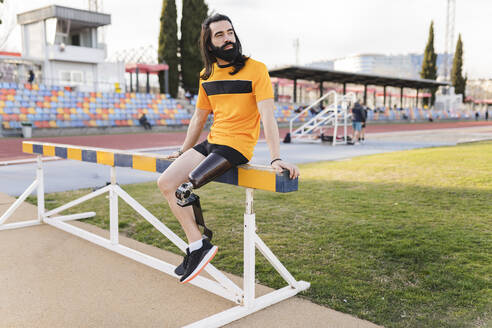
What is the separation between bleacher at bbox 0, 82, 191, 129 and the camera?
2222cm

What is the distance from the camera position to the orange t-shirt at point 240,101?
104 inches

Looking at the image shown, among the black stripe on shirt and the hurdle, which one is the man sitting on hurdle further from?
the hurdle

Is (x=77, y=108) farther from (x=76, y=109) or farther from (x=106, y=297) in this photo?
(x=106, y=297)

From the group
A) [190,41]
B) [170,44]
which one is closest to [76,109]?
[170,44]

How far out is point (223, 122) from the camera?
2.74m

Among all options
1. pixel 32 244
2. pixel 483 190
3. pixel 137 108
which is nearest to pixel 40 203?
pixel 32 244

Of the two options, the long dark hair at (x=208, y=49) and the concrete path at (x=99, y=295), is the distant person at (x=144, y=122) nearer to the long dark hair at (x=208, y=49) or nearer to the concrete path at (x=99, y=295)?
the concrete path at (x=99, y=295)

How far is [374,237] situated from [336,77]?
35.5 meters

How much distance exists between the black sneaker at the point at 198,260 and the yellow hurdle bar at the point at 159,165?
17.9 inches

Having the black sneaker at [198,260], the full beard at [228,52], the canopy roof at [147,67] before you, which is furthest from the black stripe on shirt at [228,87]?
the canopy roof at [147,67]

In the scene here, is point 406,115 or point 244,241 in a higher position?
point 406,115

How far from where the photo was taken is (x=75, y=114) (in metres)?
24.2

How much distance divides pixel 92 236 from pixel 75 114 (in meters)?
21.8

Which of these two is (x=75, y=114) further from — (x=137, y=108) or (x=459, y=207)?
(x=459, y=207)
